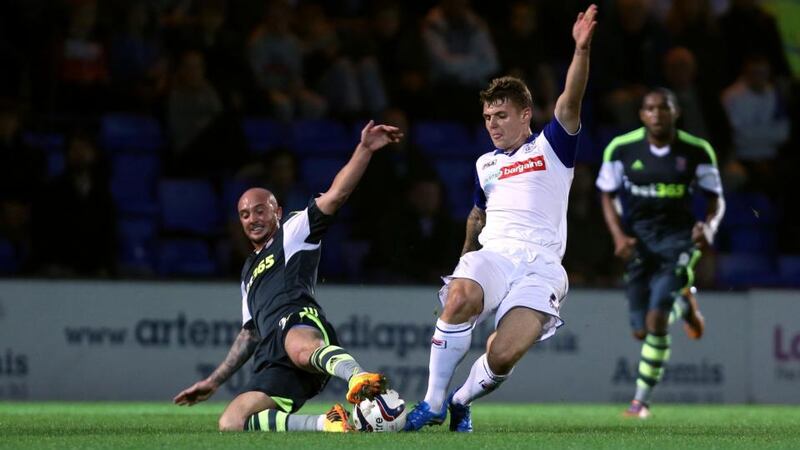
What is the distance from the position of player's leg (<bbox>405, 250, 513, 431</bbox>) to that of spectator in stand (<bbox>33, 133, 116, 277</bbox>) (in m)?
6.24

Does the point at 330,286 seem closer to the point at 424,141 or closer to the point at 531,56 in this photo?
the point at 424,141

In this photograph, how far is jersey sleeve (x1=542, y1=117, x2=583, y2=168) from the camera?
8.12m

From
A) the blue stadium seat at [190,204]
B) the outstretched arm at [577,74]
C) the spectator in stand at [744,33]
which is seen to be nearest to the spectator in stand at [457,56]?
the blue stadium seat at [190,204]

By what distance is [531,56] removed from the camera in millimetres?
16984

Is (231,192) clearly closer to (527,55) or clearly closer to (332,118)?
(332,118)

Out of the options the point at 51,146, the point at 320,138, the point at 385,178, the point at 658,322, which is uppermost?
the point at 320,138

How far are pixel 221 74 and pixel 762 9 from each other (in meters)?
7.07

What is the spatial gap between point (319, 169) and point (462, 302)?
7.56 meters

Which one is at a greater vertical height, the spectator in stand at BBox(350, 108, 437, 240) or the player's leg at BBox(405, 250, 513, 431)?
the spectator in stand at BBox(350, 108, 437, 240)

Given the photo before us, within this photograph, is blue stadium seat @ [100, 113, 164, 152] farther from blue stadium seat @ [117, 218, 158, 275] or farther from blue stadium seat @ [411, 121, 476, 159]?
blue stadium seat @ [411, 121, 476, 159]

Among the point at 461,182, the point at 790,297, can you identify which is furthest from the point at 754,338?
the point at 461,182

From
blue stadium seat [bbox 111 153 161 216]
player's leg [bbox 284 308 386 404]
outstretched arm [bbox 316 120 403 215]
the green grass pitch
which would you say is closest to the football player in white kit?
the green grass pitch

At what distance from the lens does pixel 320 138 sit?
51.0 feet

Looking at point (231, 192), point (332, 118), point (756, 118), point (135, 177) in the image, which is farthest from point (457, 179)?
point (756, 118)
